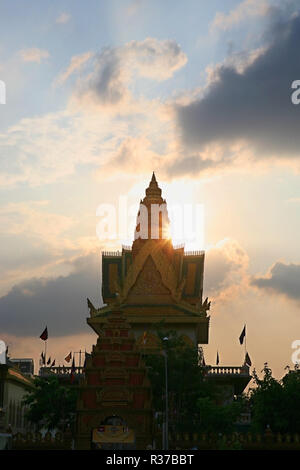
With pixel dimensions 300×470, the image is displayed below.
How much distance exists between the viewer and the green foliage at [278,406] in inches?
2366

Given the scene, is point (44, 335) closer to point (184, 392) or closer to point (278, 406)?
point (184, 392)

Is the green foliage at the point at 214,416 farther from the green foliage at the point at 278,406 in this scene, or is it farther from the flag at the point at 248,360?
the flag at the point at 248,360

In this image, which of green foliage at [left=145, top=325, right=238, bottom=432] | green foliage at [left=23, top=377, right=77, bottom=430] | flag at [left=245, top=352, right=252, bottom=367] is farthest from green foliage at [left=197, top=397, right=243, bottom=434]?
flag at [left=245, top=352, right=252, bottom=367]

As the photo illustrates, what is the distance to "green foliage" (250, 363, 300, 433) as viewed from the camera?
6009 cm

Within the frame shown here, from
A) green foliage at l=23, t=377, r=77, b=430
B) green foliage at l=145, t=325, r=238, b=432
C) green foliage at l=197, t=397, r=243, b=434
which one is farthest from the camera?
green foliage at l=23, t=377, r=77, b=430

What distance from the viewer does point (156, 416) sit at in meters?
65.4

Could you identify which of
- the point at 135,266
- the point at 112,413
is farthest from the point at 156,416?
the point at 135,266

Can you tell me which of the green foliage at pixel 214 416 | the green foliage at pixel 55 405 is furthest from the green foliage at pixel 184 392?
the green foliage at pixel 55 405

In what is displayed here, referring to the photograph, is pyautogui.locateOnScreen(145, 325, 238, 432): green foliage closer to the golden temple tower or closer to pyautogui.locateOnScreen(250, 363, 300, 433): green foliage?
pyautogui.locateOnScreen(250, 363, 300, 433): green foliage

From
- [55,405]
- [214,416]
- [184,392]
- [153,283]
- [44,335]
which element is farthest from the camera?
[153,283]

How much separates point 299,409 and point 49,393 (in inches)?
800

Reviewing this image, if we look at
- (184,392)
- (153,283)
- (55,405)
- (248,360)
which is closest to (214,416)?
(184,392)

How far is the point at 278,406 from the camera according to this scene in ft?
200
